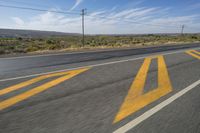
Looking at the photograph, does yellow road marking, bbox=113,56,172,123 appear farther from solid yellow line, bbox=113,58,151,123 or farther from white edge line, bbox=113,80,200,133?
white edge line, bbox=113,80,200,133

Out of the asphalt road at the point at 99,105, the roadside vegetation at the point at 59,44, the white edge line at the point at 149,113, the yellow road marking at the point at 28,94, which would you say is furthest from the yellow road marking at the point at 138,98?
the roadside vegetation at the point at 59,44

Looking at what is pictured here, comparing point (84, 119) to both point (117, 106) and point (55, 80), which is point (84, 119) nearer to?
point (117, 106)

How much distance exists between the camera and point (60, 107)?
3.08 metres

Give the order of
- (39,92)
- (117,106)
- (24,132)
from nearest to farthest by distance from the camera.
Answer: (24,132)
(117,106)
(39,92)

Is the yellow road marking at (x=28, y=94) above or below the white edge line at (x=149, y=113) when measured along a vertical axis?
above

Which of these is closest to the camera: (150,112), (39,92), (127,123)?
(127,123)

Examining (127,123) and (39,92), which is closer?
(127,123)

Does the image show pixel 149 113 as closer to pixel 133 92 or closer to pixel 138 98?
pixel 138 98

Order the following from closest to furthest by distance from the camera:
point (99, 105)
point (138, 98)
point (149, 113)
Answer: point (149, 113), point (99, 105), point (138, 98)

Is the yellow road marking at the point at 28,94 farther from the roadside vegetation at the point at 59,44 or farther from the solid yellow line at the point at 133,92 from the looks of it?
the roadside vegetation at the point at 59,44

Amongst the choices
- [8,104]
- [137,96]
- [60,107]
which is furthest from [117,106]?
[8,104]

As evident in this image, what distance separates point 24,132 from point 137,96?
2388 mm

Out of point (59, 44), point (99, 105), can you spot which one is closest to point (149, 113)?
point (99, 105)

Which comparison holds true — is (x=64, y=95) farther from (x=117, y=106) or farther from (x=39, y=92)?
(x=117, y=106)
